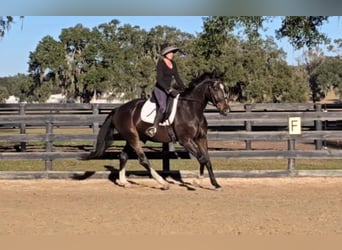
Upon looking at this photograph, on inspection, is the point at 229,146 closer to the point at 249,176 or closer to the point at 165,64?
the point at 249,176

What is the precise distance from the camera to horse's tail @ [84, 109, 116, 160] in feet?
32.1

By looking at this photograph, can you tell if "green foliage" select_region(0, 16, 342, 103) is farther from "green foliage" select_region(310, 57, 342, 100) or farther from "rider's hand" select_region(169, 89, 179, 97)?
"rider's hand" select_region(169, 89, 179, 97)

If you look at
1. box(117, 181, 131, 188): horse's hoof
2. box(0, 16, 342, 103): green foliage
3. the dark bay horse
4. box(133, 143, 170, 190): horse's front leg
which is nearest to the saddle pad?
the dark bay horse

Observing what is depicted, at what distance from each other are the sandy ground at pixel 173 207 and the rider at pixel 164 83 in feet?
4.50

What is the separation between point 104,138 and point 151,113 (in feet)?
4.14

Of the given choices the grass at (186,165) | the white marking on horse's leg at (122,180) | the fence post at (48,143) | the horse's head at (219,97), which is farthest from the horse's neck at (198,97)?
the fence post at (48,143)

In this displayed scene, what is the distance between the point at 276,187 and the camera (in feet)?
30.7

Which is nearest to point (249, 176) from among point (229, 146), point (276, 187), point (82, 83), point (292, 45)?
point (276, 187)

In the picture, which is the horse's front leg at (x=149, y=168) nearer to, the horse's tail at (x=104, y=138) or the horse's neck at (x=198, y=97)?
the horse's tail at (x=104, y=138)

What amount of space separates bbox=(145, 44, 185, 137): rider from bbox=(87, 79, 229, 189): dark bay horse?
220mm

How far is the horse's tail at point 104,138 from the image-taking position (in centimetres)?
977

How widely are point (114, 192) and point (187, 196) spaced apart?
1.40m

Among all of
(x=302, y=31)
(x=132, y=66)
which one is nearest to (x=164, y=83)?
(x=302, y=31)

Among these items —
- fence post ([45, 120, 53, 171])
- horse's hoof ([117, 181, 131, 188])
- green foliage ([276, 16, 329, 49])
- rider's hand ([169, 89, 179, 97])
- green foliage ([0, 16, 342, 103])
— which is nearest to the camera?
rider's hand ([169, 89, 179, 97])
